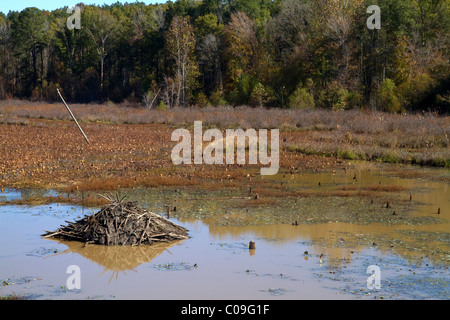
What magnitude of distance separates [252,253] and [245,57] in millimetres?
51977

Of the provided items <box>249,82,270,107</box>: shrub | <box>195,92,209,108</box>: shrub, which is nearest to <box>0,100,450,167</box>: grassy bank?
<box>249,82,270,107</box>: shrub

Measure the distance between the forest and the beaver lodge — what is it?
29.6 meters

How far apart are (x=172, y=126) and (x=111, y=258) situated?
29961 mm

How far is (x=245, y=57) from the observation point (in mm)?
61625

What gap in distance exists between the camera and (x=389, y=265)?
Answer: 34.0 ft

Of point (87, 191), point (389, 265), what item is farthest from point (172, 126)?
point (389, 265)

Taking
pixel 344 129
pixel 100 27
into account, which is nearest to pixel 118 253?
pixel 344 129

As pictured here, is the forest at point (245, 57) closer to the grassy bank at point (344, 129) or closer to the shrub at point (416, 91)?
the shrub at point (416, 91)

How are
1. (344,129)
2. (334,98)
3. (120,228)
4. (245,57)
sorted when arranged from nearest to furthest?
1. (120,228)
2. (344,129)
3. (334,98)
4. (245,57)

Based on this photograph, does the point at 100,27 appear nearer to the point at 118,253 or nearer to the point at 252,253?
the point at 118,253

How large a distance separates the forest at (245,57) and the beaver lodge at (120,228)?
29.6 m

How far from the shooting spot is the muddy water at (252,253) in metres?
9.24

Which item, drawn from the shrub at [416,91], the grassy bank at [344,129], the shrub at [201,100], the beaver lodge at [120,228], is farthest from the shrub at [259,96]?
the beaver lodge at [120,228]
